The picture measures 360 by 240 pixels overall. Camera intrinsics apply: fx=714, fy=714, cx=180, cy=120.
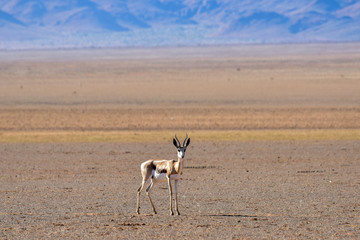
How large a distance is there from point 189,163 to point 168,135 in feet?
19.7

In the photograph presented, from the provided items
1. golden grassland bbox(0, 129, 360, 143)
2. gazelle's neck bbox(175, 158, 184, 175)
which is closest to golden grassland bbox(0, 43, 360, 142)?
golden grassland bbox(0, 129, 360, 143)

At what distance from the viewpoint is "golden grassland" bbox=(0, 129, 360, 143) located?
23391 mm

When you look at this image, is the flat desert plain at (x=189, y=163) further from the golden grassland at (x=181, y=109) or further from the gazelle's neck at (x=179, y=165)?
the gazelle's neck at (x=179, y=165)

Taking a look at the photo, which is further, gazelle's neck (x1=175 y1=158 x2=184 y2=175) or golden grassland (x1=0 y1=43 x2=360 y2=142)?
golden grassland (x1=0 y1=43 x2=360 y2=142)

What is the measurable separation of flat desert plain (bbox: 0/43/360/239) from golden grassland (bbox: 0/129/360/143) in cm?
4

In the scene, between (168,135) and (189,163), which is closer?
(189,163)

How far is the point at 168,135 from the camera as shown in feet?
80.5

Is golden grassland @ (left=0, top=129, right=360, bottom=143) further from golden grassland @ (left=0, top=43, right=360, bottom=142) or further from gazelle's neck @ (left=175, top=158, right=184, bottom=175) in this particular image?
gazelle's neck @ (left=175, top=158, right=184, bottom=175)

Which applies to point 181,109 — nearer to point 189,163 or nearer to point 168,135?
point 168,135

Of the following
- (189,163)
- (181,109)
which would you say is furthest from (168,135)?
(181,109)

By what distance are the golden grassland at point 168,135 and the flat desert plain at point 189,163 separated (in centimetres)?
4

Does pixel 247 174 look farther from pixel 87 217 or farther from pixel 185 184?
pixel 87 217

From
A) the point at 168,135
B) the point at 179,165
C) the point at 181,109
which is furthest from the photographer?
the point at 181,109

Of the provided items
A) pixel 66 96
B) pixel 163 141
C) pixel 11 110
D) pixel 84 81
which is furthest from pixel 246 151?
pixel 84 81
